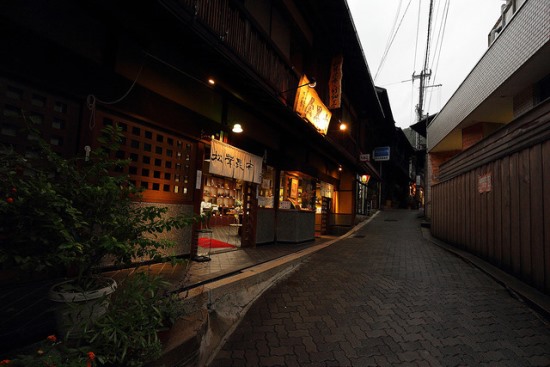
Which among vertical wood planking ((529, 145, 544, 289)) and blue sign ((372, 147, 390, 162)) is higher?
blue sign ((372, 147, 390, 162))

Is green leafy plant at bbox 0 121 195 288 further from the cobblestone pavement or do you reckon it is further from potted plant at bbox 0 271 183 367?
the cobblestone pavement

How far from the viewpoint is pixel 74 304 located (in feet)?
8.41

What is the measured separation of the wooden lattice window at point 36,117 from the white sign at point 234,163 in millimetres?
3262

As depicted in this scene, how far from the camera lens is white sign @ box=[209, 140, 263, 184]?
7518mm

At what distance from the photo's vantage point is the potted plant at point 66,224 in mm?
2348

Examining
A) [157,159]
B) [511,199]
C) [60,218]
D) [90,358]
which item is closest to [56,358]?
[90,358]

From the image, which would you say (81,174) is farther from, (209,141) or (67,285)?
(209,141)

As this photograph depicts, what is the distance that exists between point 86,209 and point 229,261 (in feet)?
15.9

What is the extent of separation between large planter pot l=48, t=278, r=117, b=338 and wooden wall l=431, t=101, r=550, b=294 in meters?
7.16

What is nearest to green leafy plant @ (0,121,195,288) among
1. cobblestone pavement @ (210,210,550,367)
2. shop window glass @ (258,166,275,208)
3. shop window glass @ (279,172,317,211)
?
cobblestone pavement @ (210,210,550,367)

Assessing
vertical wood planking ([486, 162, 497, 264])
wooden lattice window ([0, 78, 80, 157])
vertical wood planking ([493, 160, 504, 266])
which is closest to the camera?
wooden lattice window ([0, 78, 80, 157])

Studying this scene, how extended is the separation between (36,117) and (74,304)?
3458 mm

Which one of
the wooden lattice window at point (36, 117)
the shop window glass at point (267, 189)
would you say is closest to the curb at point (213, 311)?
the shop window glass at point (267, 189)

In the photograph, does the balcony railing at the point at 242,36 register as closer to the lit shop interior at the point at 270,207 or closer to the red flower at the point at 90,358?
the lit shop interior at the point at 270,207
